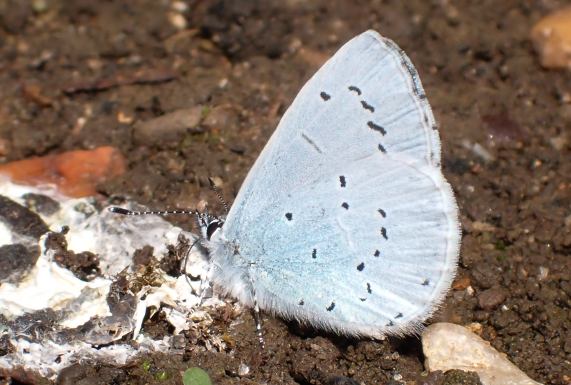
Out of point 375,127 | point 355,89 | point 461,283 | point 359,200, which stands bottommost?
point 461,283

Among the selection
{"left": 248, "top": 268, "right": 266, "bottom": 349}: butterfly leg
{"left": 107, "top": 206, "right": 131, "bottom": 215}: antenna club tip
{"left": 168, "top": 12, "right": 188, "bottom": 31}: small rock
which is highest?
{"left": 168, "top": 12, "right": 188, "bottom": 31}: small rock

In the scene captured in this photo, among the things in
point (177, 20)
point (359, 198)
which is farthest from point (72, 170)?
point (359, 198)

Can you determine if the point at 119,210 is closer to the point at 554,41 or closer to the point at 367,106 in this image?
the point at 367,106

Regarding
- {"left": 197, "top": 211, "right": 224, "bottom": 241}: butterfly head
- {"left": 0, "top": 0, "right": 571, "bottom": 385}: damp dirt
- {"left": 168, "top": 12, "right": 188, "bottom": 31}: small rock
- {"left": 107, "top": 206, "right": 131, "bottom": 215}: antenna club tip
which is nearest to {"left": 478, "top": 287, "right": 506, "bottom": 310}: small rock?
{"left": 0, "top": 0, "right": 571, "bottom": 385}: damp dirt

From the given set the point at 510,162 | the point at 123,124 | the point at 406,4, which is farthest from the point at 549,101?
the point at 123,124

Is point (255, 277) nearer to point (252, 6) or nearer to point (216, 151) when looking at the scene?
point (216, 151)

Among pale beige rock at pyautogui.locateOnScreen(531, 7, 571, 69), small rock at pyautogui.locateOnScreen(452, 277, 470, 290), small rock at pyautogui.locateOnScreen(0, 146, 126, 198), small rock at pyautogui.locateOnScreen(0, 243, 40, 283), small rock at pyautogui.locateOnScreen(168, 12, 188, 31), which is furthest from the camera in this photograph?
small rock at pyautogui.locateOnScreen(168, 12, 188, 31)

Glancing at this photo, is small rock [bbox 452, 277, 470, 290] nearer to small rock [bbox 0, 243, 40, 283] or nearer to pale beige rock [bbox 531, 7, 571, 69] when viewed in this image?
pale beige rock [bbox 531, 7, 571, 69]
